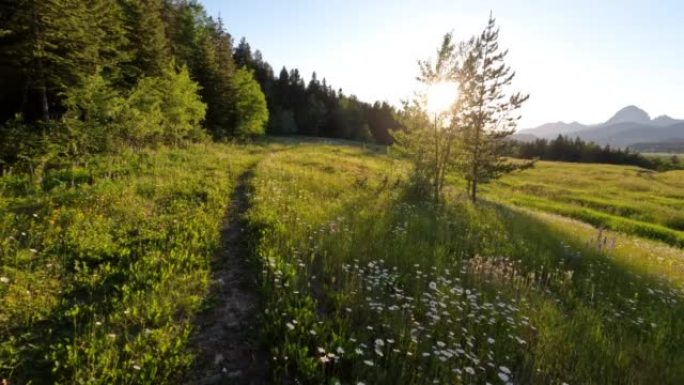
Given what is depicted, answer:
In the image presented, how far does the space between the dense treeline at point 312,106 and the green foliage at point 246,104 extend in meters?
35.7

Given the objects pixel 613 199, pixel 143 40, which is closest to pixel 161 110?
pixel 143 40

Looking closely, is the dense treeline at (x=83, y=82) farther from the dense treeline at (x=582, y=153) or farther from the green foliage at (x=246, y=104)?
the dense treeline at (x=582, y=153)

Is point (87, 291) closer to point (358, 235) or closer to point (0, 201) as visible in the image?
point (0, 201)

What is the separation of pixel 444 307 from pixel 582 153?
118 m

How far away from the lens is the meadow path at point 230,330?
434cm

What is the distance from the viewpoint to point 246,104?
47.1 metres

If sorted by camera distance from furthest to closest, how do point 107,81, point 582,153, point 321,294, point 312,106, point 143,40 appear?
1. point 582,153
2. point 312,106
3. point 143,40
4. point 107,81
5. point 321,294

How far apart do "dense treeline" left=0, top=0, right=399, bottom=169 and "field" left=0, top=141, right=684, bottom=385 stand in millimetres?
5293

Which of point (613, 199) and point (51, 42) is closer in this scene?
point (51, 42)

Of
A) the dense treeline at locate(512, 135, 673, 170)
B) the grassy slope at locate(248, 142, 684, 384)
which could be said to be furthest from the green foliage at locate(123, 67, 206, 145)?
the dense treeline at locate(512, 135, 673, 170)

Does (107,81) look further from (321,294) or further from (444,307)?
(444,307)

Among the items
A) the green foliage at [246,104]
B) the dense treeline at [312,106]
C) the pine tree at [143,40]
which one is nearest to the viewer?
the pine tree at [143,40]

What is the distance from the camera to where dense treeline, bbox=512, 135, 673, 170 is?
96.5 m

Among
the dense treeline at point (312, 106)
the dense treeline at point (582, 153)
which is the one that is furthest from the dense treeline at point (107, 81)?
the dense treeline at point (582, 153)
